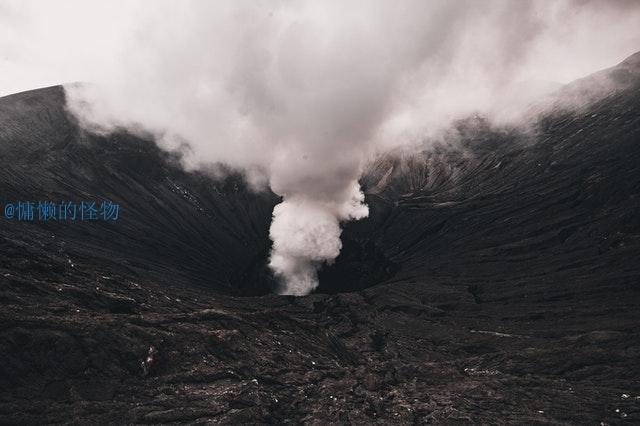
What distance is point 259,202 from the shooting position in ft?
394

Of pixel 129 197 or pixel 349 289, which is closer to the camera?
pixel 349 289

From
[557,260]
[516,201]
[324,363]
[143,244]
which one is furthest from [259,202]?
[324,363]

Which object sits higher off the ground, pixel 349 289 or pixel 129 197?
pixel 129 197

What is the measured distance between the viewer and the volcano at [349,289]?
2750 centimetres

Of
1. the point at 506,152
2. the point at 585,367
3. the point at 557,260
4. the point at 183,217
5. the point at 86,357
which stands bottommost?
the point at 585,367

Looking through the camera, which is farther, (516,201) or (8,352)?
(516,201)

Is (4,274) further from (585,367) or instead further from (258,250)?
(258,250)

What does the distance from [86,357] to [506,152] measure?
363 feet

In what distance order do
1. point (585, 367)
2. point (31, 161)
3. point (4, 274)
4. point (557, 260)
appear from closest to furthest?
point (4, 274)
point (585, 367)
point (557, 260)
point (31, 161)

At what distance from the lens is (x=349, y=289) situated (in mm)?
83500

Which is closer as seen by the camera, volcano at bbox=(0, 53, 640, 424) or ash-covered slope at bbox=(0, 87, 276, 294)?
volcano at bbox=(0, 53, 640, 424)

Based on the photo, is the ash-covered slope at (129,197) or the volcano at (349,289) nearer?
the volcano at (349,289)

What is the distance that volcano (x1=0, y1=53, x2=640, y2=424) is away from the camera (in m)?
27.5

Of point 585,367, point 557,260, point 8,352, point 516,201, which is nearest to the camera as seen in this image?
point 8,352
